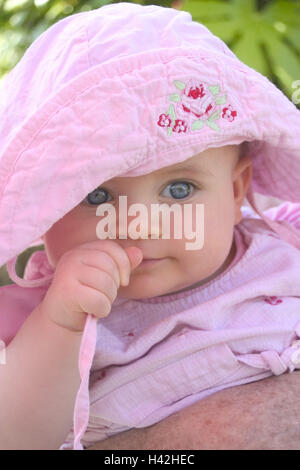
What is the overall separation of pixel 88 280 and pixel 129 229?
98 mm

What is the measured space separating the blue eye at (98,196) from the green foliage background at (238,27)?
1283 mm

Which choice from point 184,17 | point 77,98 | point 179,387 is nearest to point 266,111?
point 184,17

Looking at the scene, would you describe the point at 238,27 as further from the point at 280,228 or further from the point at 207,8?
the point at 280,228

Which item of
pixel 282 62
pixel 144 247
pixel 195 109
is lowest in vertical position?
pixel 282 62

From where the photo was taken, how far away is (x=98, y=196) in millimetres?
1021

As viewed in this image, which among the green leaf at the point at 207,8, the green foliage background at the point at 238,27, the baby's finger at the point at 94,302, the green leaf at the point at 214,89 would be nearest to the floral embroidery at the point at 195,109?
the green leaf at the point at 214,89

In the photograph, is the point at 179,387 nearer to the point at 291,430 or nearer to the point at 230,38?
the point at 291,430

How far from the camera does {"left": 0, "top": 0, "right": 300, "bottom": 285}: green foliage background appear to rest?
219 centimetres

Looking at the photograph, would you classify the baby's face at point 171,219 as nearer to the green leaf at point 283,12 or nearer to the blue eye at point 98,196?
the blue eye at point 98,196

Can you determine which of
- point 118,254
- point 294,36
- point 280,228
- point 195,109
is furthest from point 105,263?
point 294,36

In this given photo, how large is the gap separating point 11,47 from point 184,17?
1.31 metres

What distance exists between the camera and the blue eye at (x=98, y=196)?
1016 millimetres

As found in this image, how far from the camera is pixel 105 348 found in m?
1.07

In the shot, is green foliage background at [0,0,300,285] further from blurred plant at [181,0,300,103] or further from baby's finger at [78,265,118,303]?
baby's finger at [78,265,118,303]
